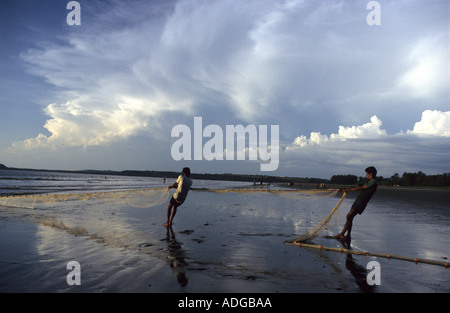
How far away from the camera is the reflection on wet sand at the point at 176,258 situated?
5.62m

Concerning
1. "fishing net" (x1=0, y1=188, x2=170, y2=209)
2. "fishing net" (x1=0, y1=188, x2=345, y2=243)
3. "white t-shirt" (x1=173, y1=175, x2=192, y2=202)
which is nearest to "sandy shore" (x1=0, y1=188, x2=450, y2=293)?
"fishing net" (x1=0, y1=188, x2=345, y2=243)

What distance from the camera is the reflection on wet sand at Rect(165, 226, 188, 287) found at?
562 cm

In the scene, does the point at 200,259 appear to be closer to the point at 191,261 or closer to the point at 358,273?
the point at 191,261

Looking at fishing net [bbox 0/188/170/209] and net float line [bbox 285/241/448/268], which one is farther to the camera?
fishing net [bbox 0/188/170/209]

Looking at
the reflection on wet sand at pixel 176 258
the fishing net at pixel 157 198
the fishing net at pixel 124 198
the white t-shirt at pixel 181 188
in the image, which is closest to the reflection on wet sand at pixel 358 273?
the fishing net at pixel 157 198

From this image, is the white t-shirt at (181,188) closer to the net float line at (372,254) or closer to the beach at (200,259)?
the beach at (200,259)

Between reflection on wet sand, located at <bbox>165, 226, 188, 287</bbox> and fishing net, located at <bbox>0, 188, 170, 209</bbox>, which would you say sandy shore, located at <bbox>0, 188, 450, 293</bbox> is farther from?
fishing net, located at <bbox>0, 188, 170, 209</bbox>

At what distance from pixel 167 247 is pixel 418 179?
12891cm

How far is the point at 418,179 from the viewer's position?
110m

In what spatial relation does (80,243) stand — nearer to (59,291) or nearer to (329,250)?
(59,291)

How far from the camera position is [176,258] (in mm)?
6977
